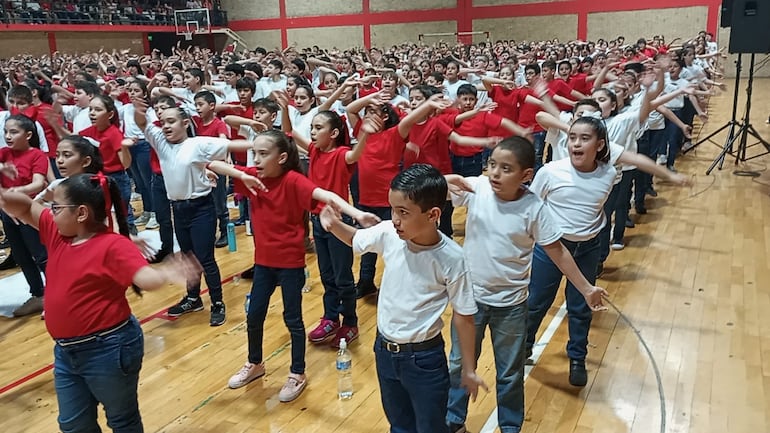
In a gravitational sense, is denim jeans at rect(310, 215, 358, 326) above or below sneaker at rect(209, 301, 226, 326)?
above

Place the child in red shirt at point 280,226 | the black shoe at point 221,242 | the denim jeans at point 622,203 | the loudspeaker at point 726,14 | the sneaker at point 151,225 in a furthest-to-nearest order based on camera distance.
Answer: the loudspeaker at point 726,14
the sneaker at point 151,225
the black shoe at point 221,242
the denim jeans at point 622,203
the child in red shirt at point 280,226

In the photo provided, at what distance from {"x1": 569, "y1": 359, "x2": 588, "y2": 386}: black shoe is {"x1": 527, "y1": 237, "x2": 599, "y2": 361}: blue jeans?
0.03m

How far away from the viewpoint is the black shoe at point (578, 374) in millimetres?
3865

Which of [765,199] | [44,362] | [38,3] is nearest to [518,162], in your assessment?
[44,362]

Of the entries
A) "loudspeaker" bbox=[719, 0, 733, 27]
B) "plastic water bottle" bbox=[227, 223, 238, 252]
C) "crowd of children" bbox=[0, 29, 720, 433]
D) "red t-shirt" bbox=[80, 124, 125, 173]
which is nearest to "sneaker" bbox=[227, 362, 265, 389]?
"crowd of children" bbox=[0, 29, 720, 433]

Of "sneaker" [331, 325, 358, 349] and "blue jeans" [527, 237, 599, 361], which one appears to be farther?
"sneaker" [331, 325, 358, 349]

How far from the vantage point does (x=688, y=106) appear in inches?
404

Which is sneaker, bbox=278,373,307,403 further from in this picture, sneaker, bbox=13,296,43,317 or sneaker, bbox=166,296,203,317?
sneaker, bbox=13,296,43,317

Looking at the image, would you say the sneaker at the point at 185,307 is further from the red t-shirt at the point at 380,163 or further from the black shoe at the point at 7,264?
the black shoe at the point at 7,264

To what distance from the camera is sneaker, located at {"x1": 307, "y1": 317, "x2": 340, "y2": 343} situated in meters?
4.57

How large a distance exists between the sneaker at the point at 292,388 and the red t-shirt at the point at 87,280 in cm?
144

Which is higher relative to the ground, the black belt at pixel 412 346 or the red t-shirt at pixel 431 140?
the red t-shirt at pixel 431 140

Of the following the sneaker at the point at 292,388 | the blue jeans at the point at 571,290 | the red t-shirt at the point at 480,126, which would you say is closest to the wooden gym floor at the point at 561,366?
the sneaker at the point at 292,388

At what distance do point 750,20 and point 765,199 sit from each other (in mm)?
2642
